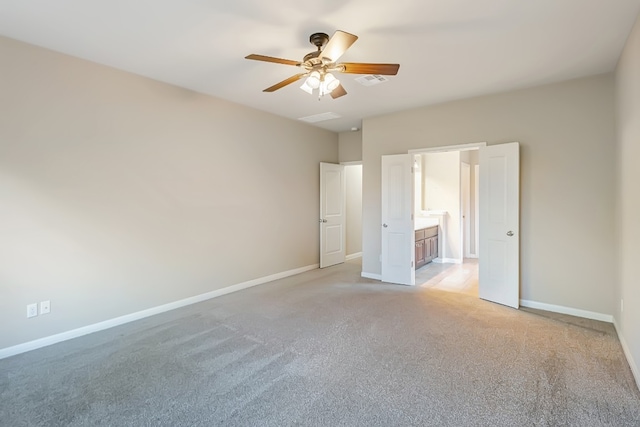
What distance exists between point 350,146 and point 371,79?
2865 millimetres

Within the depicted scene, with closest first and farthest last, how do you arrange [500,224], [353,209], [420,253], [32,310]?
[32,310], [500,224], [420,253], [353,209]

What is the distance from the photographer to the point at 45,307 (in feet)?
9.95

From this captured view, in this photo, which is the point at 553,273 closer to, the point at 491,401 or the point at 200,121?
the point at 491,401

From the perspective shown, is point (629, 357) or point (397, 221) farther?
point (397, 221)

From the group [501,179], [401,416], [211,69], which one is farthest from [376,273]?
[211,69]

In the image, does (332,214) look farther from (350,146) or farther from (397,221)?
(397,221)

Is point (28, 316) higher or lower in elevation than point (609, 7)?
lower

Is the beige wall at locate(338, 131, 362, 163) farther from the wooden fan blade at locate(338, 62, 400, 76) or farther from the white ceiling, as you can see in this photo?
the wooden fan blade at locate(338, 62, 400, 76)

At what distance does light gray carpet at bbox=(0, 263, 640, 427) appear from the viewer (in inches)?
79.0


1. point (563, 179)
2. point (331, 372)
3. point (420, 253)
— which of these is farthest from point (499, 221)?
point (331, 372)

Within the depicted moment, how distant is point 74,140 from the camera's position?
126 inches

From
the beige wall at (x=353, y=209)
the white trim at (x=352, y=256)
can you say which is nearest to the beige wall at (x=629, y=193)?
the white trim at (x=352, y=256)

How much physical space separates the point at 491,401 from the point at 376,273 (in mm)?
3325

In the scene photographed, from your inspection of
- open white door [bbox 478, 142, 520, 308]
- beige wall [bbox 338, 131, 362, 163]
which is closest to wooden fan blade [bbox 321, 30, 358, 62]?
open white door [bbox 478, 142, 520, 308]
